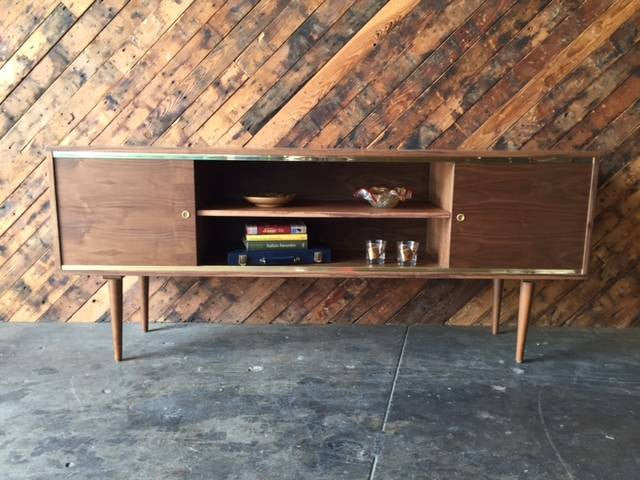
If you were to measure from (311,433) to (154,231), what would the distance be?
3.00 feet

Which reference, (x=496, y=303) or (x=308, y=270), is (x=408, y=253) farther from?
(x=496, y=303)

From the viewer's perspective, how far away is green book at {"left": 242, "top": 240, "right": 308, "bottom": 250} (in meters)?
2.01

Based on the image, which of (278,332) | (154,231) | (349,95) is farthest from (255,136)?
(278,332)

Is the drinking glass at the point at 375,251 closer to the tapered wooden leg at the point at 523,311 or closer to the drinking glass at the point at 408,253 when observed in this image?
the drinking glass at the point at 408,253

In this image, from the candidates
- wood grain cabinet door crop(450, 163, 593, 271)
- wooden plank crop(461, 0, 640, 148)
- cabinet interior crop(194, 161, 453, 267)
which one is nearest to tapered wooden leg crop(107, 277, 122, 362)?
cabinet interior crop(194, 161, 453, 267)

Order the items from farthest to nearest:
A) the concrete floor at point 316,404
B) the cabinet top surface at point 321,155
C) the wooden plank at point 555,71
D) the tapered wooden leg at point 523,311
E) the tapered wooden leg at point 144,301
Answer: the tapered wooden leg at point 144,301 < the wooden plank at point 555,71 < the tapered wooden leg at point 523,311 < the cabinet top surface at point 321,155 < the concrete floor at point 316,404

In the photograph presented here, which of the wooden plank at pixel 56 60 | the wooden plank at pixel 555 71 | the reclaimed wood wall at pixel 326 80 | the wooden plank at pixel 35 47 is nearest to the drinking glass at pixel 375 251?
the reclaimed wood wall at pixel 326 80

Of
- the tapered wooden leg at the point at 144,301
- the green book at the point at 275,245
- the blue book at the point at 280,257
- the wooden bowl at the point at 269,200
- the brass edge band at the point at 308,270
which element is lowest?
the tapered wooden leg at the point at 144,301

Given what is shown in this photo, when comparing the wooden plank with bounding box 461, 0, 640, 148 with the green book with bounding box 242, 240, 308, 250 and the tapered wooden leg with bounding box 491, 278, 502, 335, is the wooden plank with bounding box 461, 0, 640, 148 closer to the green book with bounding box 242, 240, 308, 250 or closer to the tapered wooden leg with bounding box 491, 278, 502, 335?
the tapered wooden leg with bounding box 491, 278, 502, 335

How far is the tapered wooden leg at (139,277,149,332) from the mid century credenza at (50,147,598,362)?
0.28 m

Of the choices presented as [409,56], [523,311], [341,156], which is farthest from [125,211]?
[523,311]

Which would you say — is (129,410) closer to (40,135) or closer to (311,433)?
(311,433)

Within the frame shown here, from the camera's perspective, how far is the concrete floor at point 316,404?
1409 mm

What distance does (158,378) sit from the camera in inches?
74.8
